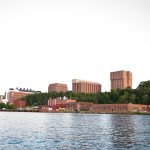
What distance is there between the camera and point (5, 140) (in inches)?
1935

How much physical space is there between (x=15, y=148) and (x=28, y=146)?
2.58 meters

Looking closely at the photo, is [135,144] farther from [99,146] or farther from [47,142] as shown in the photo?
[47,142]

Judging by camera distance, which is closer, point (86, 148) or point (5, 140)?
point (86, 148)

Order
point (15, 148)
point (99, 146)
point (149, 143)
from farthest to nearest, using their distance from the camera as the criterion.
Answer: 1. point (149, 143)
2. point (99, 146)
3. point (15, 148)

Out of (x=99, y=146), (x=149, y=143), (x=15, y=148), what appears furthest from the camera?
(x=149, y=143)

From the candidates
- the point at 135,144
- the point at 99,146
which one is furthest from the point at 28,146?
the point at 135,144

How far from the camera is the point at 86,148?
42.4 meters

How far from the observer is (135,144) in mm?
46750

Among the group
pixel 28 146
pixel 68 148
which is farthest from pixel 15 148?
pixel 68 148

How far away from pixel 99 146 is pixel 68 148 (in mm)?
5088

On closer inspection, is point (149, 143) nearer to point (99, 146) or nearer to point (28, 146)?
point (99, 146)

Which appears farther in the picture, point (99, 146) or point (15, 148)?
point (99, 146)

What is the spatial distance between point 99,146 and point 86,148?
118 inches

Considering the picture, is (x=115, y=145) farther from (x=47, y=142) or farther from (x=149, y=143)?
(x=47, y=142)
